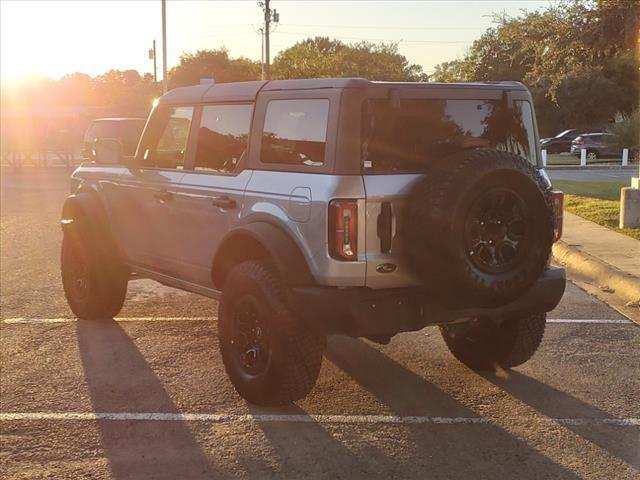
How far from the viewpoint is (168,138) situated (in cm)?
587

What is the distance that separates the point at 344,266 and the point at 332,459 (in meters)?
1.02

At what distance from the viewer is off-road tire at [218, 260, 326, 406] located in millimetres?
4395

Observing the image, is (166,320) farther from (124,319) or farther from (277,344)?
(277,344)

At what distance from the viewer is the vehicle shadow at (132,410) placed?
3852 mm

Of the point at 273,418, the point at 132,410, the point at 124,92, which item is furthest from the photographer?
the point at 124,92

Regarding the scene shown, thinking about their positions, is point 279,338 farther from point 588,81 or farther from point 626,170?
point 588,81

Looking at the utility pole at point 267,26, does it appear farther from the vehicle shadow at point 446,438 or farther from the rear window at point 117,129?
the vehicle shadow at point 446,438

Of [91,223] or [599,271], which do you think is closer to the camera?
[91,223]

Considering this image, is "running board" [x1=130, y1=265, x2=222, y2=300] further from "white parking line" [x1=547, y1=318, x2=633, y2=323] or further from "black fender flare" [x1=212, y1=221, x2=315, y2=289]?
"white parking line" [x1=547, y1=318, x2=633, y2=323]

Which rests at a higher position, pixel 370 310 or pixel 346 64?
pixel 346 64

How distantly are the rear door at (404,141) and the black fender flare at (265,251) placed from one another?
1.38ft

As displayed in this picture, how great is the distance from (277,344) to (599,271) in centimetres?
555

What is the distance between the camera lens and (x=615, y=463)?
154 inches

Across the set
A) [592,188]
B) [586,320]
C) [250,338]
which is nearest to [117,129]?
[592,188]
